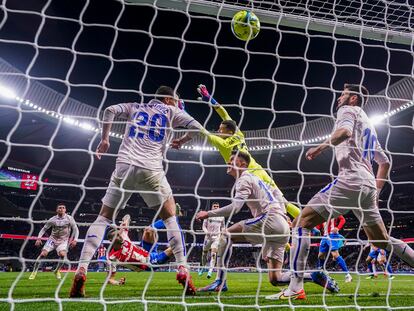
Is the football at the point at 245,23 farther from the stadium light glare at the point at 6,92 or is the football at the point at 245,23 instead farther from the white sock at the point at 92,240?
the stadium light glare at the point at 6,92

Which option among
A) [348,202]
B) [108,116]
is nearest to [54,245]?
[108,116]

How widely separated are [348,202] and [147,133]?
7.17 ft

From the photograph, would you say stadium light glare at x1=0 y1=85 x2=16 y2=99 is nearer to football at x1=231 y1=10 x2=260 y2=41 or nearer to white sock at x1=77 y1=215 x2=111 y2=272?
football at x1=231 y1=10 x2=260 y2=41

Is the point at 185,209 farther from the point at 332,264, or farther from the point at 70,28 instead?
the point at 70,28

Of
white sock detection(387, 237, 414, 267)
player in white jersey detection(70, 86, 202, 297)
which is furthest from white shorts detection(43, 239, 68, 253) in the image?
white sock detection(387, 237, 414, 267)

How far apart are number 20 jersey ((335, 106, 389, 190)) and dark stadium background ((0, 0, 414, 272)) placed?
9037 mm

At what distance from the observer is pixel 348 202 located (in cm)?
386

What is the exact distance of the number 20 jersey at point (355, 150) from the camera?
383cm

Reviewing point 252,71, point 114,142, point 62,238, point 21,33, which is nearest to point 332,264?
point 252,71

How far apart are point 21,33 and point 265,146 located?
48.9ft

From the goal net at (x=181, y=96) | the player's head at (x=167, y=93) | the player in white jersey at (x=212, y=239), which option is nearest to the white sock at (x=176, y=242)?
the player's head at (x=167, y=93)

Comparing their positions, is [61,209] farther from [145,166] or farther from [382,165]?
[382,165]

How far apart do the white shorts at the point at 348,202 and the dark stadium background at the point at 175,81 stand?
9.36 metres

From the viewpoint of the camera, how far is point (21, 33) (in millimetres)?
19281
